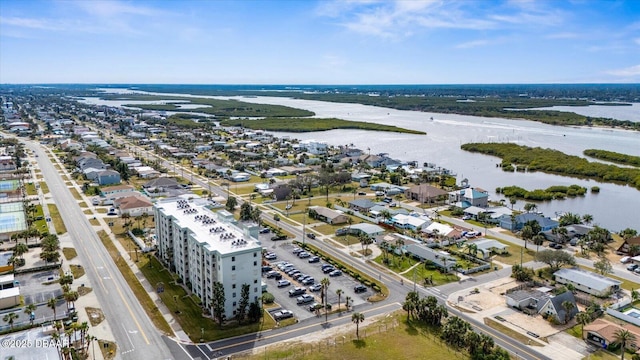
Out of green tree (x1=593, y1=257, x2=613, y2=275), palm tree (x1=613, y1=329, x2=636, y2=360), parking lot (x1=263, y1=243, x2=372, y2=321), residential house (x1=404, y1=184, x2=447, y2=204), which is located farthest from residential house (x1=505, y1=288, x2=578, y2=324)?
residential house (x1=404, y1=184, x2=447, y2=204)

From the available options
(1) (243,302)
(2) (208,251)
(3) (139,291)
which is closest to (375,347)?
(1) (243,302)

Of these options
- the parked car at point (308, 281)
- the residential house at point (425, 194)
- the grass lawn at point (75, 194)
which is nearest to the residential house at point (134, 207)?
the grass lawn at point (75, 194)

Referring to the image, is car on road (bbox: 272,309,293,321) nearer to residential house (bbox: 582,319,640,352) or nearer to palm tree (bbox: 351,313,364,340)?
palm tree (bbox: 351,313,364,340)

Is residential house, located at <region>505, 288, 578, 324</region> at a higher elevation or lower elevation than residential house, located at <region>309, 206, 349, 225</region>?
lower

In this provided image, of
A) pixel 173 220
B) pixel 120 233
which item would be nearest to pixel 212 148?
pixel 120 233

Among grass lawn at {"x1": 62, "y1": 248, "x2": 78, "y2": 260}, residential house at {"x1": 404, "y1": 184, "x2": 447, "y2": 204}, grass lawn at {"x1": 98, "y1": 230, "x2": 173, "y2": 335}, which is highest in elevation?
residential house at {"x1": 404, "y1": 184, "x2": 447, "y2": 204}

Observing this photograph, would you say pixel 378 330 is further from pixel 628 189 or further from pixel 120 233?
pixel 628 189

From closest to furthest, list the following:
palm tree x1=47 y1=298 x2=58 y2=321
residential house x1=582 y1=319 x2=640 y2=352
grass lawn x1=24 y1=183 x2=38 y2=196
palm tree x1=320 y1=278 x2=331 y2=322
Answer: residential house x1=582 y1=319 x2=640 y2=352 → palm tree x1=47 y1=298 x2=58 y2=321 → palm tree x1=320 y1=278 x2=331 y2=322 → grass lawn x1=24 y1=183 x2=38 y2=196
